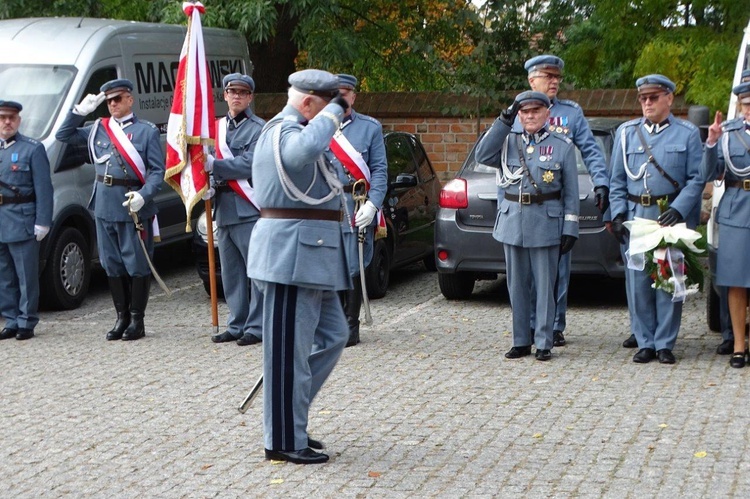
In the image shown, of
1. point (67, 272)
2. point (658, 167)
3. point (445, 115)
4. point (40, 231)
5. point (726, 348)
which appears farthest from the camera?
point (445, 115)

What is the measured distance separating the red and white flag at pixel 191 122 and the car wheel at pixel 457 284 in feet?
9.63

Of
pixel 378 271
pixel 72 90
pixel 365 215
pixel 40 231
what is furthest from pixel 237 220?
pixel 72 90

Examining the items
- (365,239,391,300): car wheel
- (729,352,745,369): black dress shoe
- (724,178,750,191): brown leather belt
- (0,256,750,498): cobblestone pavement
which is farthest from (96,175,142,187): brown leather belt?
(729,352,745,369): black dress shoe

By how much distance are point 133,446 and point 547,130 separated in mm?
3718

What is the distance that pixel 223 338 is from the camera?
10.1 m

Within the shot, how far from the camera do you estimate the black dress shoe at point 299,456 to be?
6.50 metres

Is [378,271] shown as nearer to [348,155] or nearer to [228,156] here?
[228,156]

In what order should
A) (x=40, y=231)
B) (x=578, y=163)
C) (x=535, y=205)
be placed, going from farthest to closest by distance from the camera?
(x=578, y=163)
(x=40, y=231)
(x=535, y=205)

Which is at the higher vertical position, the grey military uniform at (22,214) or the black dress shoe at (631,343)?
the grey military uniform at (22,214)

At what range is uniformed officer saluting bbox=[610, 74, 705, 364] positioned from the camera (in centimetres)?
888

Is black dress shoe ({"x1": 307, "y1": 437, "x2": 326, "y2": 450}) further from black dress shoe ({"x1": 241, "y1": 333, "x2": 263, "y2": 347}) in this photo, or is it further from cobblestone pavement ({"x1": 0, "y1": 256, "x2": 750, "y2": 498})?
black dress shoe ({"x1": 241, "y1": 333, "x2": 263, "y2": 347})

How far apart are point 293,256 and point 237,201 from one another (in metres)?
3.74

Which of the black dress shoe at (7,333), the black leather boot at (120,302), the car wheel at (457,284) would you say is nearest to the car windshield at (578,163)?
the car wheel at (457,284)

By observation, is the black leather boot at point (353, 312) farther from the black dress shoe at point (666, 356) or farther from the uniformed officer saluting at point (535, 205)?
the black dress shoe at point (666, 356)
